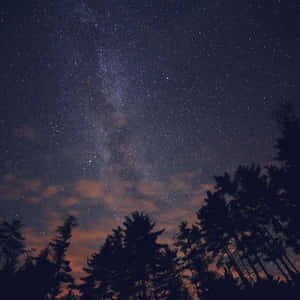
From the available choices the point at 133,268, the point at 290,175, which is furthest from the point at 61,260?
the point at 290,175

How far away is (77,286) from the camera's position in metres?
20.7

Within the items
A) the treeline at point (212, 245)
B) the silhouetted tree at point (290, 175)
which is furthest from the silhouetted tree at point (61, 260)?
the silhouetted tree at point (290, 175)

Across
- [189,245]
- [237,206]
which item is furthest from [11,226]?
[237,206]

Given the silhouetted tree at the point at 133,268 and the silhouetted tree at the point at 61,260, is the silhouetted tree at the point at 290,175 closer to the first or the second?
the silhouetted tree at the point at 133,268

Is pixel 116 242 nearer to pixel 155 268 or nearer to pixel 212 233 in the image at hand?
pixel 155 268

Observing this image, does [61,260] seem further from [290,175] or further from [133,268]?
[290,175]

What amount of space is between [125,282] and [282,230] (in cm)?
1547

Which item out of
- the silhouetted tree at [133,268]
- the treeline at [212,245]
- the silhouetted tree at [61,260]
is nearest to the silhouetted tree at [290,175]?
the treeline at [212,245]

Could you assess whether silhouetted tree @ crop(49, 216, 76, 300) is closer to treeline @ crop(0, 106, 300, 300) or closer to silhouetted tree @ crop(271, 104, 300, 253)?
treeline @ crop(0, 106, 300, 300)

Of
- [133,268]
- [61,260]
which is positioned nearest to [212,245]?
[133,268]

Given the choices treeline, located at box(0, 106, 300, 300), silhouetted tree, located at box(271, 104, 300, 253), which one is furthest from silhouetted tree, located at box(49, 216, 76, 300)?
silhouetted tree, located at box(271, 104, 300, 253)

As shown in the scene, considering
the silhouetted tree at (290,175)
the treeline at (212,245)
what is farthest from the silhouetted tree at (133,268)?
the silhouetted tree at (290,175)

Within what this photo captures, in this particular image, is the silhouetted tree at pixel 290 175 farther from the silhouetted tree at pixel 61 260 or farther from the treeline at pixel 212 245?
the silhouetted tree at pixel 61 260

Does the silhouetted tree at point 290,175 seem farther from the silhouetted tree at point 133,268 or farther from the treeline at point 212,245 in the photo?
the silhouetted tree at point 133,268
